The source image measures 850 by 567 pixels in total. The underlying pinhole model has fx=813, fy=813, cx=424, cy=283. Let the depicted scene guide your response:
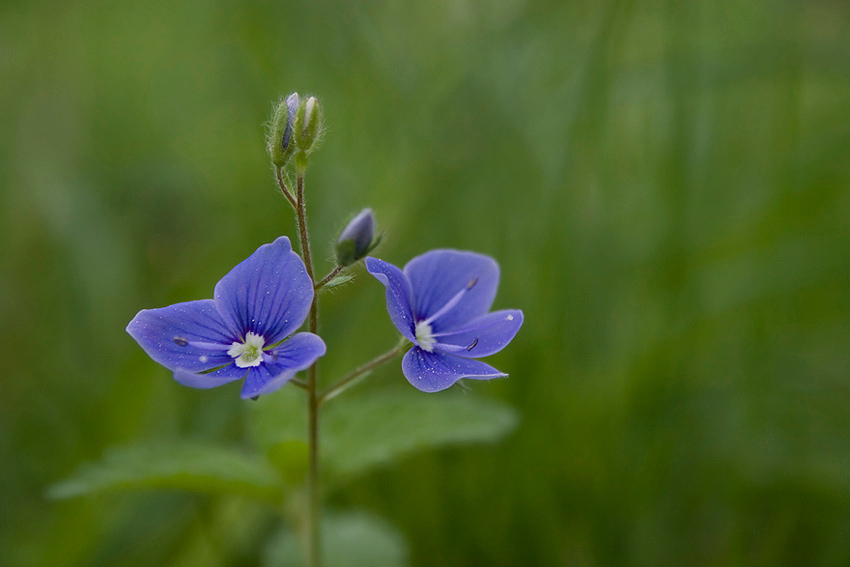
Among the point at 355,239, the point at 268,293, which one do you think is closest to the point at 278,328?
the point at 268,293

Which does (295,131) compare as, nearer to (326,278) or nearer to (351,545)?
(326,278)

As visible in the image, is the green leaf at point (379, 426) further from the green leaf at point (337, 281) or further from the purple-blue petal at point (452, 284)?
the green leaf at point (337, 281)

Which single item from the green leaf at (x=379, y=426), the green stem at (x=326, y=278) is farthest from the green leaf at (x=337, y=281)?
the green leaf at (x=379, y=426)

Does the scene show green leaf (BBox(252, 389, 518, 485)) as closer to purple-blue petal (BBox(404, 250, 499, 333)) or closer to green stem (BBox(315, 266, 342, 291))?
purple-blue petal (BBox(404, 250, 499, 333))

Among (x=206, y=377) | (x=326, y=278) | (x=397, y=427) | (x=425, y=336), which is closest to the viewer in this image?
→ (x=206, y=377)

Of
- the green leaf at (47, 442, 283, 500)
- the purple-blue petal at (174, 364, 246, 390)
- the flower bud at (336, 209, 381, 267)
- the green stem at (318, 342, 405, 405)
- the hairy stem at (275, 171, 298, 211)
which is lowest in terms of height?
the green leaf at (47, 442, 283, 500)

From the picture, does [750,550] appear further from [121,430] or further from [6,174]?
[6,174]

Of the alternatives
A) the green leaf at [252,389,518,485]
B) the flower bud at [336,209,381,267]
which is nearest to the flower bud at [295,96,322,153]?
the flower bud at [336,209,381,267]
